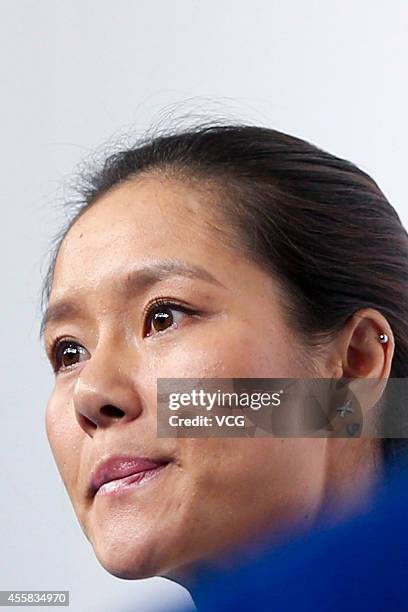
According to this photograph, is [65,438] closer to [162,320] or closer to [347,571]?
[162,320]

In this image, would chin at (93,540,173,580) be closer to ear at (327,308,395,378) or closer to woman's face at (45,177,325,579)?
woman's face at (45,177,325,579)

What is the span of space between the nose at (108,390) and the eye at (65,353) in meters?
0.06

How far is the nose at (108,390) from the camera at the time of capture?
67cm

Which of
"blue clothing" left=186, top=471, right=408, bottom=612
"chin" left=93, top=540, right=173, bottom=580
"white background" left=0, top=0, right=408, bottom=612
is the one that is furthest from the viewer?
"white background" left=0, top=0, right=408, bottom=612

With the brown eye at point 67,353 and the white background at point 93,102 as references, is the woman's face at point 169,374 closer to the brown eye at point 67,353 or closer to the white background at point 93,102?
the brown eye at point 67,353

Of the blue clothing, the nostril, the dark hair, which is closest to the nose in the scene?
the nostril

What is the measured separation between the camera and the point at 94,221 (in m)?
0.76

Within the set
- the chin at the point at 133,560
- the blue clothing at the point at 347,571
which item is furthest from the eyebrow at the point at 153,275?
the blue clothing at the point at 347,571

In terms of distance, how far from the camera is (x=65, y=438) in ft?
2.39

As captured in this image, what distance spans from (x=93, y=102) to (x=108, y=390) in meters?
0.66

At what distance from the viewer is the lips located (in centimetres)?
67

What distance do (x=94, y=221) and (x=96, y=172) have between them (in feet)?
0.51

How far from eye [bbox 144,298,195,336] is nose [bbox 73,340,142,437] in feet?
0.06

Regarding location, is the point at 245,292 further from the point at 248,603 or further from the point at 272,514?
the point at 248,603
